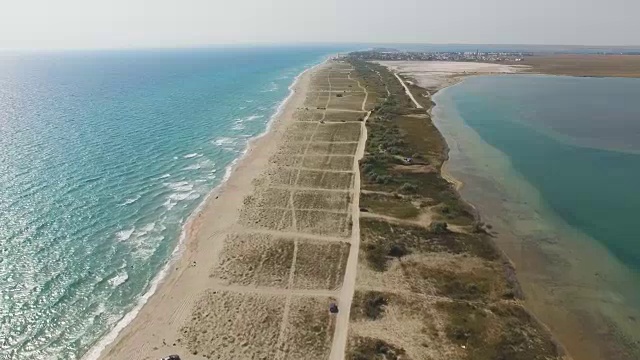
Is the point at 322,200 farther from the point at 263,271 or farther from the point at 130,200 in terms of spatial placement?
the point at 130,200

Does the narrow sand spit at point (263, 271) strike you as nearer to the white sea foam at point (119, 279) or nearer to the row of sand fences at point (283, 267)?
the row of sand fences at point (283, 267)

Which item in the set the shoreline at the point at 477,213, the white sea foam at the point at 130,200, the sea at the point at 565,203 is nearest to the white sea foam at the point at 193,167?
the white sea foam at the point at 130,200

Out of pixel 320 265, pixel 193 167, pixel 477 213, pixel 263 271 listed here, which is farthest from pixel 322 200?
pixel 193 167

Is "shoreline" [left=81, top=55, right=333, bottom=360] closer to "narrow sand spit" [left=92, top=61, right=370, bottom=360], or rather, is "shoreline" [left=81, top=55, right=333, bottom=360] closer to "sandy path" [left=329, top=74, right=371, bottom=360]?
"narrow sand spit" [left=92, top=61, right=370, bottom=360]

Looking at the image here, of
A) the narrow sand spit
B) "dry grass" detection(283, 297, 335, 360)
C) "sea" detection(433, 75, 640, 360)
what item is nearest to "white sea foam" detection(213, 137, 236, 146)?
the narrow sand spit

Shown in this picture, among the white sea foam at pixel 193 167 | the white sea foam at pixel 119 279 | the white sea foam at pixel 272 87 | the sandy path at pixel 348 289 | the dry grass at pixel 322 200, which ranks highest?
the white sea foam at pixel 272 87
